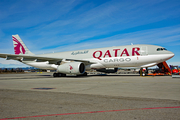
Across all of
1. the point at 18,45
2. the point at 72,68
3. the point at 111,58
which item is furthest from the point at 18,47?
the point at 111,58

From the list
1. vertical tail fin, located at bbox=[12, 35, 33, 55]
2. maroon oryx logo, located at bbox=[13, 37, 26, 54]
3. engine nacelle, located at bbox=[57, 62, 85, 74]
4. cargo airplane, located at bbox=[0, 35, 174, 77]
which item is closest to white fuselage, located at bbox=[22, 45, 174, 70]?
cargo airplane, located at bbox=[0, 35, 174, 77]

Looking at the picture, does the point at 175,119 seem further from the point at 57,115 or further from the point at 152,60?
the point at 152,60

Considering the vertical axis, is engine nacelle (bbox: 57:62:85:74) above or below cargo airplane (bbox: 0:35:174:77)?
below

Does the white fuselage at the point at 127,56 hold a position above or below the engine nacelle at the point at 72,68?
above

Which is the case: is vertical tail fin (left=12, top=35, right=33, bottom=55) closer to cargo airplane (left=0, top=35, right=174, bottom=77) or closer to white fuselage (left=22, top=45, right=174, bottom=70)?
cargo airplane (left=0, top=35, right=174, bottom=77)

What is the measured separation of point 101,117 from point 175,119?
5.69ft

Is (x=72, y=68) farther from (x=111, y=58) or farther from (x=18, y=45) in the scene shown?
(x=18, y=45)

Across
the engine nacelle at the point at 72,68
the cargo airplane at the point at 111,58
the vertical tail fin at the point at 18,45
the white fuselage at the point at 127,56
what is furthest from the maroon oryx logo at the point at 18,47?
the white fuselage at the point at 127,56

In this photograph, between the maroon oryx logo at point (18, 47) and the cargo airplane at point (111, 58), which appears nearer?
the cargo airplane at point (111, 58)

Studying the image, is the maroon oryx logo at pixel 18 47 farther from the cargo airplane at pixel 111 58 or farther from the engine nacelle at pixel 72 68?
the engine nacelle at pixel 72 68

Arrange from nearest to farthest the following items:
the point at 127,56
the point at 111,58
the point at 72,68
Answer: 1. the point at 72,68
2. the point at 127,56
3. the point at 111,58

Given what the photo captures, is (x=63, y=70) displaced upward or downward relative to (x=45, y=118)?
upward

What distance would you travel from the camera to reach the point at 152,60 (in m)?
20.2

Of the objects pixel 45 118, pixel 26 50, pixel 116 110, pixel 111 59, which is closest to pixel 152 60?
pixel 111 59
